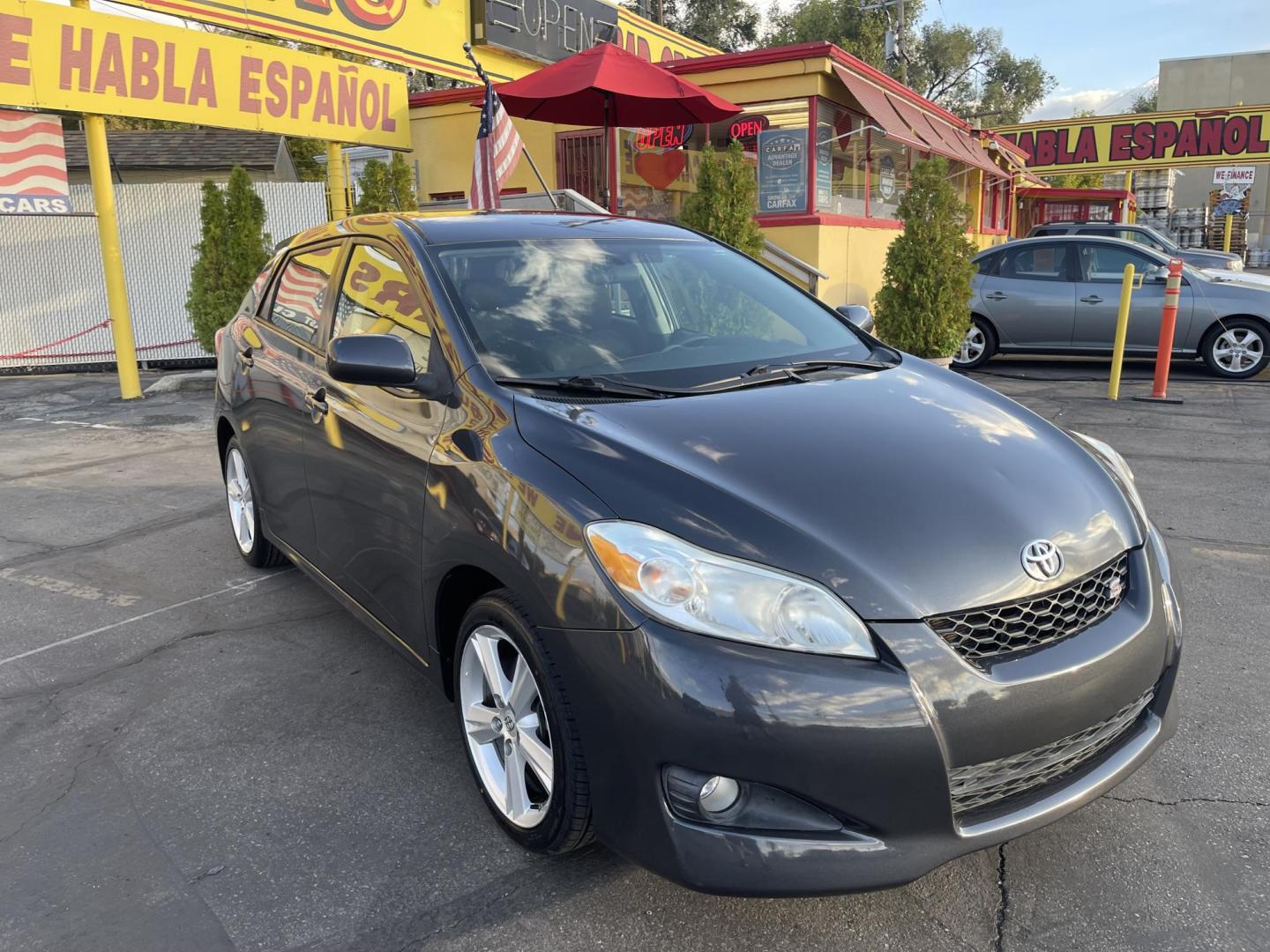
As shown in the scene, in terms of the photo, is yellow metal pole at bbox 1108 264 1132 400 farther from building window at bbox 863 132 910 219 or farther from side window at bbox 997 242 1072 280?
building window at bbox 863 132 910 219

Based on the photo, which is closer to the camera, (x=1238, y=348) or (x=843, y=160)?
(x=1238, y=348)

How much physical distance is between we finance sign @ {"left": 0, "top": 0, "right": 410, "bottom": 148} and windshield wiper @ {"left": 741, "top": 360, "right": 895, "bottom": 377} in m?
8.65

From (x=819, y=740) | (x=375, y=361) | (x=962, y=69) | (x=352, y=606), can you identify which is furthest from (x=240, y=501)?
(x=962, y=69)

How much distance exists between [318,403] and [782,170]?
10156mm

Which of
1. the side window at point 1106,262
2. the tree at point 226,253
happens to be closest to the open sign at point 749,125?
the side window at point 1106,262

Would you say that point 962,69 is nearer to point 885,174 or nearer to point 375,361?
point 885,174

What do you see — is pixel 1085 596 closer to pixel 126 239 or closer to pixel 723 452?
pixel 723 452

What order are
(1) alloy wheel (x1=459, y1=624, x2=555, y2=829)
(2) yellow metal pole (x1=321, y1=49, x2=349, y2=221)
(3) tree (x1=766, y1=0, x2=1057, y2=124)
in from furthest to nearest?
(3) tree (x1=766, y1=0, x2=1057, y2=124) → (2) yellow metal pole (x1=321, y1=49, x2=349, y2=221) → (1) alloy wheel (x1=459, y1=624, x2=555, y2=829)

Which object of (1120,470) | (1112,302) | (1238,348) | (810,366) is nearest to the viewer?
(1120,470)

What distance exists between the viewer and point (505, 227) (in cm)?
358

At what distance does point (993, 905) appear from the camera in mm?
2400

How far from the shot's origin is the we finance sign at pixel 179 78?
8812 millimetres

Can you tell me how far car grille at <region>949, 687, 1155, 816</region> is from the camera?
208cm

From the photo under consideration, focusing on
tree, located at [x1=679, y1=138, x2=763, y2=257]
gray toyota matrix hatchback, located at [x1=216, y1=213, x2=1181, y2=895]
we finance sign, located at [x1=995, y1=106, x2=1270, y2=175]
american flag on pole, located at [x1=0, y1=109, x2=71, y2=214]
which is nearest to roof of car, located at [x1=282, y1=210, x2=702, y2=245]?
gray toyota matrix hatchback, located at [x1=216, y1=213, x2=1181, y2=895]
